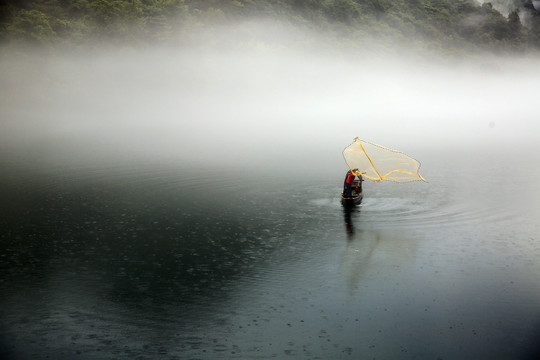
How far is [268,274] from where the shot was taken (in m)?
26.3

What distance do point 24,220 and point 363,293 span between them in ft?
80.8

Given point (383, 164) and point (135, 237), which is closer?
point (135, 237)

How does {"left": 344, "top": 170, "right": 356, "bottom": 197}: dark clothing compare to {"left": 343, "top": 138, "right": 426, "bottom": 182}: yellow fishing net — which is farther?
{"left": 344, "top": 170, "right": 356, "bottom": 197}: dark clothing

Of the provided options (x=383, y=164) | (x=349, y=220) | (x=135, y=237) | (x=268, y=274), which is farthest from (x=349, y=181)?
(x=135, y=237)

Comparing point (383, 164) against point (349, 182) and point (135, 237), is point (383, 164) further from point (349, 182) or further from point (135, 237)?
point (135, 237)

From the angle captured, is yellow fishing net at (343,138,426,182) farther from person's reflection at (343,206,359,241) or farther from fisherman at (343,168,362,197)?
person's reflection at (343,206,359,241)

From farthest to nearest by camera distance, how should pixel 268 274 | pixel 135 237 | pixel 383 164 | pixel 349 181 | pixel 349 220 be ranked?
pixel 383 164 < pixel 349 181 < pixel 349 220 < pixel 135 237 < pixel 268 274

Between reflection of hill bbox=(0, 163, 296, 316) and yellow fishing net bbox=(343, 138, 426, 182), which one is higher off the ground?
yellow fishing net bbox=(343, 138, 426, 182)

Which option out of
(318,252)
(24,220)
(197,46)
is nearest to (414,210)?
(318,252)

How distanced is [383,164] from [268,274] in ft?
57.2

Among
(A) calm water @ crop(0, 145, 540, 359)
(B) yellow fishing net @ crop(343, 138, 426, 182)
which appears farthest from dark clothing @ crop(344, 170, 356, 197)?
(A) calm water @ crop(0, 145, 540, 359)

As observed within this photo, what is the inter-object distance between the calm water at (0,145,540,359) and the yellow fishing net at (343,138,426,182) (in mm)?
2644

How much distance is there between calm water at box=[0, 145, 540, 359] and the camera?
19.7 meters

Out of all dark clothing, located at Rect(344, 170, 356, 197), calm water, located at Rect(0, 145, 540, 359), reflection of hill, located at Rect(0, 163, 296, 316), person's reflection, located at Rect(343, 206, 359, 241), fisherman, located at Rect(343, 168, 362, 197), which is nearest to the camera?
calm water, located at Rect(0, 145, 540, 359)
